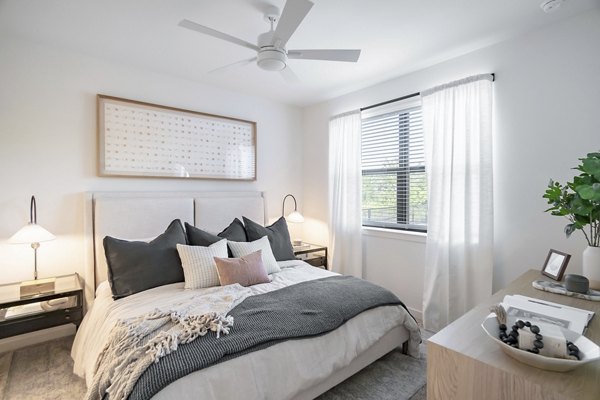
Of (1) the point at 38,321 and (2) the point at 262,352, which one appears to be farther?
(1) the point at 38,321

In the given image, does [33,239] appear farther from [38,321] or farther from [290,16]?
[290,16]

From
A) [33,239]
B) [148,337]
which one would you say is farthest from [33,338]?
[148,337]

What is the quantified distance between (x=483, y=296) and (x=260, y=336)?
1.98 m

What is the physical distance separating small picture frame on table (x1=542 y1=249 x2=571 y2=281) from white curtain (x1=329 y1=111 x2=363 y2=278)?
1801 millimetres

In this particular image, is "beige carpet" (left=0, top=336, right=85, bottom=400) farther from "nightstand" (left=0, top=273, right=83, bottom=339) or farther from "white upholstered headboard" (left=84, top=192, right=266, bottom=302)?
"white upholstered headboard" (left=84, top=192, right=266, bottom=302)

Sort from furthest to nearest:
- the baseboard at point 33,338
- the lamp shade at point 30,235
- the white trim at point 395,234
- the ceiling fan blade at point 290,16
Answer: the white trim at point 395,234, the baseboard at point 33,338, the lamp shade at point 30,235, the ceiling fan blade at point 290,16

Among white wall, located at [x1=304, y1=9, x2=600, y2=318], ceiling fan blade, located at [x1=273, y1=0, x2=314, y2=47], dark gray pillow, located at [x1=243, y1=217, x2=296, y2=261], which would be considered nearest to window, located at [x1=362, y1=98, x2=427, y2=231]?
white wall, located at [x1=304, y1=9, x2=600, y2=318]

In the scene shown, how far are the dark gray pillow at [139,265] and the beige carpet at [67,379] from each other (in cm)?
64

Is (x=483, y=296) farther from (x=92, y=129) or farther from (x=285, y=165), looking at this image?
(x=92, y=129)

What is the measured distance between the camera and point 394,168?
3.31 metres

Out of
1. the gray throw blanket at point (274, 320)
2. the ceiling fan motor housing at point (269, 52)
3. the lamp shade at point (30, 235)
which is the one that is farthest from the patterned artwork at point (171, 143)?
the gray throw blanket at point (274, 320)

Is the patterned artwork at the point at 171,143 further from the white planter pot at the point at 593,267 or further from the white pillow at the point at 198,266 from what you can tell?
the white planter pot at the point at 593,267

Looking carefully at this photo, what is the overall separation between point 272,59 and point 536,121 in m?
2.05

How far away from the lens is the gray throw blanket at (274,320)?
1.28 m
